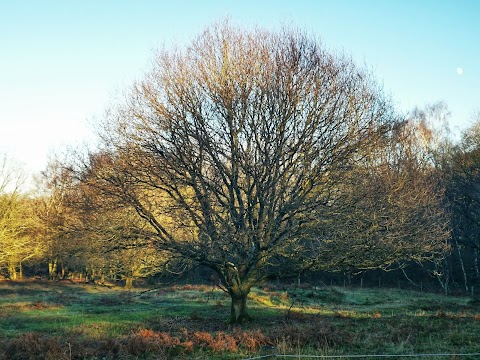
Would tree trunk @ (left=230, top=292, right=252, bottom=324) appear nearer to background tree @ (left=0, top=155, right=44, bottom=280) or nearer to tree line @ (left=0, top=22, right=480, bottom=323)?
tree line @ (left=0, top=22, right=480, bottom=323)

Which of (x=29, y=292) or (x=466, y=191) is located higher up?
(x=466, y=191)

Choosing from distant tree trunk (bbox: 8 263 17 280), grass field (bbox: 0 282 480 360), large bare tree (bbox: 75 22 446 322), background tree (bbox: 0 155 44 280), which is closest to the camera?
grass field (bbox: 0 282 480 360)

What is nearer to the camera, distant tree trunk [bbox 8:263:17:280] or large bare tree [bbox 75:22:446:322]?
large bare tree [bbox 75:22:446:322]

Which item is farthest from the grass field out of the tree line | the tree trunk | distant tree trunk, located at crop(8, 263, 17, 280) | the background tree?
distant tree trunk, located at crop(8, 263, 17, 280)

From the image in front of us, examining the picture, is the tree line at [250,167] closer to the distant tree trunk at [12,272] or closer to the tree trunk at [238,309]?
the tree trunk at [238,309]

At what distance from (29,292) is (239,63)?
27.0 meters

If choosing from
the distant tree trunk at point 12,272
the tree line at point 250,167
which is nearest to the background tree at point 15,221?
the distant tree trunk at point 12,272

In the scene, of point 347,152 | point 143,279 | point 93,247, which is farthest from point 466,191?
point 143,279

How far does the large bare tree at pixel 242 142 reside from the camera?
43.1ft

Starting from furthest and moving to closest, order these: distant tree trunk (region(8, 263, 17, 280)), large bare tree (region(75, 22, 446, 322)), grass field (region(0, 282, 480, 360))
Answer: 1. distant tree trunk (region(8, 263, 17, 280))
2. large bare tree (region(75, 22, 446, 322))
3. grass field (region(0, 282, 480, 360))

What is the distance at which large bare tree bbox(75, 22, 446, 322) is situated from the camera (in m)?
13.1

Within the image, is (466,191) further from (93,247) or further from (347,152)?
(93,247)

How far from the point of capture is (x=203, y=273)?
44469mm

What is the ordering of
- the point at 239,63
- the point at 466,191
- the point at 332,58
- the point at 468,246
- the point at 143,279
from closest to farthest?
the point at 239,63
the point at 332,58
the point at 466,191
the point at 468,246
the point at 143,279
